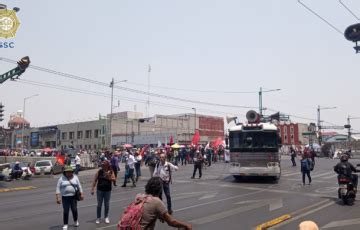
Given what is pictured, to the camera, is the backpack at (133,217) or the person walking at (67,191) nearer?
the backpack at (133,217)

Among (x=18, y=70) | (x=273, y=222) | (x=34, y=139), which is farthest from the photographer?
(x=34, y=139)

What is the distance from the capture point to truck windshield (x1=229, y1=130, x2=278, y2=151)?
20859mm

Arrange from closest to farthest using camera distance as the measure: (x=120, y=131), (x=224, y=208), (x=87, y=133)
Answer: (x=224, y=208), (x=87, y=133), (x=120, y=131)

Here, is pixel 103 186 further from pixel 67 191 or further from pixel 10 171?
pixel 10 171

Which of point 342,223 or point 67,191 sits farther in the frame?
point 342,223

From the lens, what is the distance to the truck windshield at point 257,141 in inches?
821

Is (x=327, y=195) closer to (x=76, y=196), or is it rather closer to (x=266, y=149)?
(x=266, y=149)

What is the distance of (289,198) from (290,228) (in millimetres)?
5828

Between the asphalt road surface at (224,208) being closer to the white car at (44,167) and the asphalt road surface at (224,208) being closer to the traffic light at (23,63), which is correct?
the traffic light at (23,63)

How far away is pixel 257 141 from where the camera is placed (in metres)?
21.0

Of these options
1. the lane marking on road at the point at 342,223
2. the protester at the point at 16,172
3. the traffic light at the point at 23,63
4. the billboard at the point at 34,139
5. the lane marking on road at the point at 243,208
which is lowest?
the lane marking on road at the point at 243,208

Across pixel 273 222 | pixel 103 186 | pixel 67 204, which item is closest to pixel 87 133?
pixel 103 186

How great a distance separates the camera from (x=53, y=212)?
12.8 m

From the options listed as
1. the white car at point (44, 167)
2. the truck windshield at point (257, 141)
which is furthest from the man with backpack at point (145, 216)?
the white car at point (44, 167)
